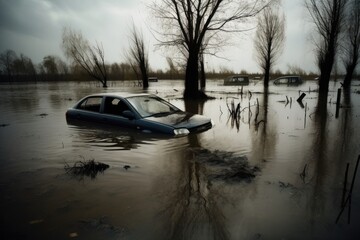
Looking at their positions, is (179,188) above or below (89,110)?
below

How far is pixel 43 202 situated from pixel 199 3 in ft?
59.9

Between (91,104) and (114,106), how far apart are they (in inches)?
57.3

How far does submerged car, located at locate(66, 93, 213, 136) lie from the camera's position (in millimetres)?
7296

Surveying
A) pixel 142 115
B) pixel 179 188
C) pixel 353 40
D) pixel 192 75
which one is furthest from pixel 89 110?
pixel 353 40

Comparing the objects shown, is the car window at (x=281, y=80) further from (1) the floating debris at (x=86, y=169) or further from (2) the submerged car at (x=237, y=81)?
(1) the floating debris at (x=86, y=169)

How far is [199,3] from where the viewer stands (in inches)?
743

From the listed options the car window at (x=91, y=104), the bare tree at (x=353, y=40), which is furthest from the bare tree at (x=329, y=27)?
the car window at (x=91, y=104)

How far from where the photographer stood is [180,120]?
7703 millimetres

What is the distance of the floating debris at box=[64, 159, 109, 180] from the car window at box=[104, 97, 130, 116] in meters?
3.02

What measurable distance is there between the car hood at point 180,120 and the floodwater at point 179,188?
41 cm

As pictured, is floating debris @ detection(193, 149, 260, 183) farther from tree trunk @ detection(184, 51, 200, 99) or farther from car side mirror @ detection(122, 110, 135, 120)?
tree trunk @ detection(184, 51, 200, 99)

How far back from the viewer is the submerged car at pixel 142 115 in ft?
23.9

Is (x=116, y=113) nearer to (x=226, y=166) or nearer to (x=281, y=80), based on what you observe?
(x=226, y=166)

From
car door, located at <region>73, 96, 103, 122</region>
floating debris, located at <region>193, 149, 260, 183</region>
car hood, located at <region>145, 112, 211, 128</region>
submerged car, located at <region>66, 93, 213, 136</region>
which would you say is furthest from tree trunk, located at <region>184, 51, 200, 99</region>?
floating debris, located at <region>193, 149, 260, 183</region>
